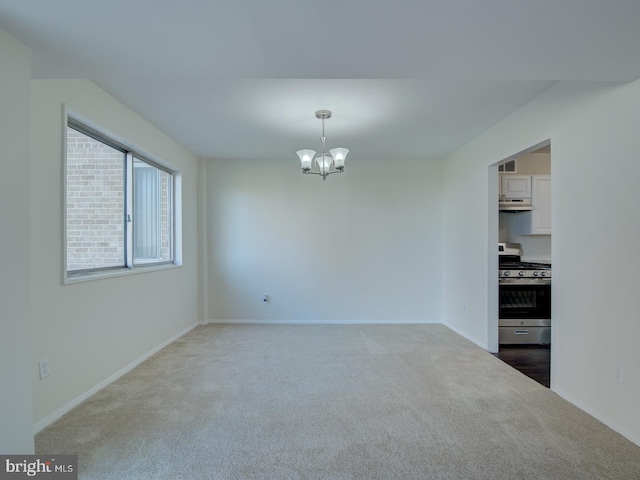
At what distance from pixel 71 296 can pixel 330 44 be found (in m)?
2.47

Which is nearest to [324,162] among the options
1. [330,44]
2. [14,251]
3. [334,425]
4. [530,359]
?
[330,44]

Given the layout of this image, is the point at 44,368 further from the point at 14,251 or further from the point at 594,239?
the point at 594,239

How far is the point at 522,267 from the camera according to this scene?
4000 mm

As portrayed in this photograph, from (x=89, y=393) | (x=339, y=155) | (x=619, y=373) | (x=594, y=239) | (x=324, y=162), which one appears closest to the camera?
(x=619, y=373)

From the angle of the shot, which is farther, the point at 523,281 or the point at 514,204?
the point at 514,204

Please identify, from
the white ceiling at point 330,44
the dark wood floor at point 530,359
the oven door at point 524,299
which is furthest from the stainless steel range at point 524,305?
the white ceiling at point 330,44

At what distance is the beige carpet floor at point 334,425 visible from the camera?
177 centimetres

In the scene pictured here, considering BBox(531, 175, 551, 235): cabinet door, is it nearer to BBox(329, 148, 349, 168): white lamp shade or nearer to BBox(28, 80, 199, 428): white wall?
BBox(329, 148, 349, 168): white lamp shade

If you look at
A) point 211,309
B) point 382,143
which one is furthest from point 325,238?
point 211,309

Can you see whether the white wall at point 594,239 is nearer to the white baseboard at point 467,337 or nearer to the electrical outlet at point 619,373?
the electrical outlet at point 619,373

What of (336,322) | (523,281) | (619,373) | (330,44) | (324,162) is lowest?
(336,322)

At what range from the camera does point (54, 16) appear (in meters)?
1.48

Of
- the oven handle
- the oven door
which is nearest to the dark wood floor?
the oven door

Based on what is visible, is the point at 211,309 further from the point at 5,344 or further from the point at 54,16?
the point at 54,16
